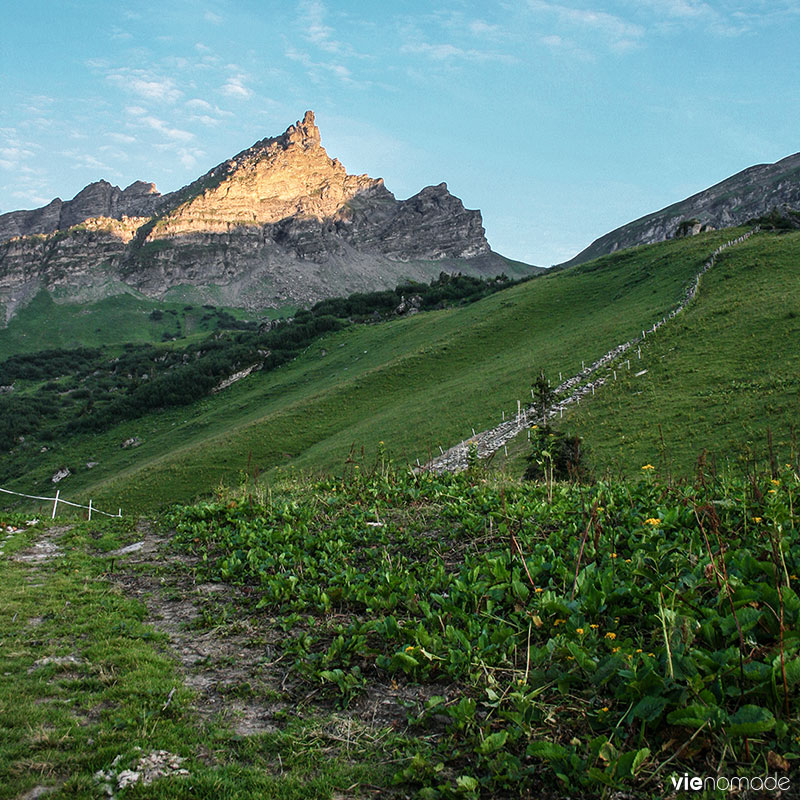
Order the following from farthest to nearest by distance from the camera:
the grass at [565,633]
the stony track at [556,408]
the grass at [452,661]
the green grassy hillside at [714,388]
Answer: the stony track at [556,408] < the green grassy hillside at [714,388] < the grass at [452,661] < the grass at [565,633]

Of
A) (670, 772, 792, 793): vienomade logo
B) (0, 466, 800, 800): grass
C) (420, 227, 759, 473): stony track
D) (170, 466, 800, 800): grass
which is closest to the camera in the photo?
(670, 772, 792, 793): vienomade logo

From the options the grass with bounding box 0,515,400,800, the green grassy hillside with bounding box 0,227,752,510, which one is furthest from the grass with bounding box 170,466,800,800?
the green grassy hillside with bounding box 0,227,752,510

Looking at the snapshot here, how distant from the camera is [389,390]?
55594 millimetres

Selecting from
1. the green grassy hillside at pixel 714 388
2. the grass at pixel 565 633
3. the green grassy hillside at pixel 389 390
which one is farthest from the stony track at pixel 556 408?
the grass at pixel 565 633

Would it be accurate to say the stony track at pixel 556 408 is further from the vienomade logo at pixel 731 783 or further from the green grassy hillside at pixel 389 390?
the vienomade logo at pixel 731 783

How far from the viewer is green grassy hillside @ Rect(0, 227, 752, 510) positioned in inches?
1609

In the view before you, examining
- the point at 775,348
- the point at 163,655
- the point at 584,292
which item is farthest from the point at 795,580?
the point at 584,292

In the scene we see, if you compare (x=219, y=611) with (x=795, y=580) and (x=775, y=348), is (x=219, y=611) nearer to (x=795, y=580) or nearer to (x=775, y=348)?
(x=795, y=580)

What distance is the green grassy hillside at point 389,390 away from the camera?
40875 mm

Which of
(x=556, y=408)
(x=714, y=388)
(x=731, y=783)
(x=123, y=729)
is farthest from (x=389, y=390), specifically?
(x=731, y=783)

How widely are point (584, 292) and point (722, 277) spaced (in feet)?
62.0

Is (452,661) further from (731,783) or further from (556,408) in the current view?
(556,408)

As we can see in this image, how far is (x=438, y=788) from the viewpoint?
12.2ft

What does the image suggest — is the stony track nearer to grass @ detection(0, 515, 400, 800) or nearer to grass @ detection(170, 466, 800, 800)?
grass @ detection(170, 466, 800, 800)
